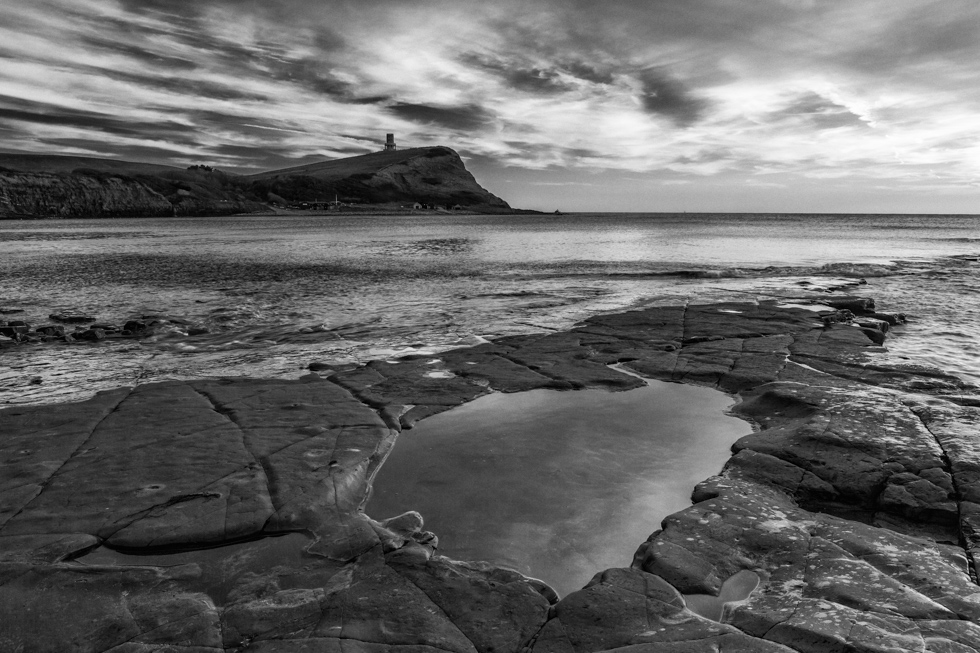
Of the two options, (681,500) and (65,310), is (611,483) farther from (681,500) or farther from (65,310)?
(65,310)

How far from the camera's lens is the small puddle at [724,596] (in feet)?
10.8

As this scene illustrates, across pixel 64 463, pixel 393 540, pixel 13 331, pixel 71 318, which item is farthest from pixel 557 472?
pixel 71 318

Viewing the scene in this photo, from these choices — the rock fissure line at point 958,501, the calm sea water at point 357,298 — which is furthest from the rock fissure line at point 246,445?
the rock fissure line at point 958,501

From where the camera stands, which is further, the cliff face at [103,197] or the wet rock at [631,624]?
the cliff face at [103,197]

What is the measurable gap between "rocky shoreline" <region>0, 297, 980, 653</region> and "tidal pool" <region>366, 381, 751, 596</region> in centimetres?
21

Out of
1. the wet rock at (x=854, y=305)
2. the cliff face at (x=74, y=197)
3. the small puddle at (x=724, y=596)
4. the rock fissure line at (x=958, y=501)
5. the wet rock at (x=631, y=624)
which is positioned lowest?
the small puddle at (x=724, y=596)

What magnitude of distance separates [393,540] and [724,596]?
215cm

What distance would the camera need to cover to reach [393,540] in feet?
13.1

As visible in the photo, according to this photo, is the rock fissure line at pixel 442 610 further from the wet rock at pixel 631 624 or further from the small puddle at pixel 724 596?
the small puddle at pixel 724 596

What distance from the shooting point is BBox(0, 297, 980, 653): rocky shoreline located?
304cm

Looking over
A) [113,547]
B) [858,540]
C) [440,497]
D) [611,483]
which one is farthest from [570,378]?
[113,547]

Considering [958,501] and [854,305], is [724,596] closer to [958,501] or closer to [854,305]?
[958,501]

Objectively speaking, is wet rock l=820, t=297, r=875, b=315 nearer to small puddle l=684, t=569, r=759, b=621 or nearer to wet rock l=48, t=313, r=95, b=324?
small puddle l=684, t=569, r=759, b=621

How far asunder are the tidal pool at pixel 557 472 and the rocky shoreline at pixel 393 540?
208mm
